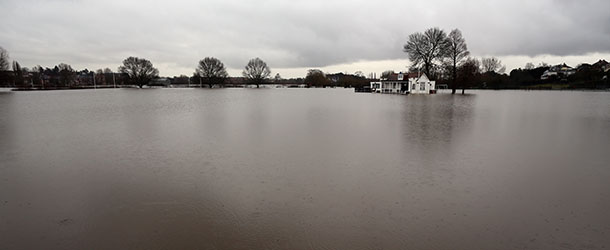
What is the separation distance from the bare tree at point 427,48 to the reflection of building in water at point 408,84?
3.78m

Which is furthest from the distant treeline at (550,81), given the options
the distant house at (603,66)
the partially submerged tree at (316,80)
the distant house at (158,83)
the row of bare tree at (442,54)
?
the distant house at (158,83)

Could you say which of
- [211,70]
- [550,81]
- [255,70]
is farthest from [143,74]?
[550,81]

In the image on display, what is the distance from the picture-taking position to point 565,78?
83.0 m

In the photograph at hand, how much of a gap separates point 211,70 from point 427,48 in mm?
60855

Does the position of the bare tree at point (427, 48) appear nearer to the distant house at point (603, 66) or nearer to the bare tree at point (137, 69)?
the distant house at point (603, 66)

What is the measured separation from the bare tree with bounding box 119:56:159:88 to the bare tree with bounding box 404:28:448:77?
6863 cm

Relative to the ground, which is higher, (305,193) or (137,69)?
(137,69)

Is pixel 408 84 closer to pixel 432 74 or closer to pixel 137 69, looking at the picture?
pixel 432 74

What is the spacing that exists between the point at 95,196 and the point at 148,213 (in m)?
1.31

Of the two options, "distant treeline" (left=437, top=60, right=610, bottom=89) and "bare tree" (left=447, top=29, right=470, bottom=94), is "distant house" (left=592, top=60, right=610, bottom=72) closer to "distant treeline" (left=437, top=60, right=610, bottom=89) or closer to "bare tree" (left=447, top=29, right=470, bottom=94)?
"distant treeline" (left=437, top=60, right=610, bottom=89)

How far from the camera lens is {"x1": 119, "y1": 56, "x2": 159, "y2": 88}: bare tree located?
270ft

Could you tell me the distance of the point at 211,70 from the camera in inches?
3494

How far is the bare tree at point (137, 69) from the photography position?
8219cm

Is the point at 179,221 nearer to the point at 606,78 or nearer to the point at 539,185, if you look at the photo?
the point at 539,185
